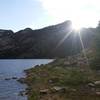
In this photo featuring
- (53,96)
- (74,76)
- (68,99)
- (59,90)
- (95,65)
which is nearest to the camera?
(68,99)

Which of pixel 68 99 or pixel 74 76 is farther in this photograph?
pixel 74 76

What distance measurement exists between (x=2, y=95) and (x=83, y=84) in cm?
1406

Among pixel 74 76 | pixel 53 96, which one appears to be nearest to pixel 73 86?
pixel 74 76

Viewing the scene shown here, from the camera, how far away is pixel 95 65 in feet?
201

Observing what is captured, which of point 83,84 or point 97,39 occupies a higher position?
point 97,39

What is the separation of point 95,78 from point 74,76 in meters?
4.09

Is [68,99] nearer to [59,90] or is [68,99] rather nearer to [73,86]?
[59,90]

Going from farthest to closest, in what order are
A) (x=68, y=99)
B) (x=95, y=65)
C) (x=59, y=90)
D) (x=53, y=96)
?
(x=95, y=65) → (x=59, y=90) → (x=53, y=96) → (x=68, y=99)

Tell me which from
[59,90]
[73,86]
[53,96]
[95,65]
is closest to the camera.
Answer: [53,96]

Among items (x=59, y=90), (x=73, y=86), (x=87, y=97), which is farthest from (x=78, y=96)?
(x=73, y=86)

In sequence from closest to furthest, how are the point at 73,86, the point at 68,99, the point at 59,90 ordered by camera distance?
the point at 68,99, the point at 59,90, the point at 73,86

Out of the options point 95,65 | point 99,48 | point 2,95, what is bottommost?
point 2,95

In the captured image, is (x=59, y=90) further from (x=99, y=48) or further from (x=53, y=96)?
(x=99, y=48)

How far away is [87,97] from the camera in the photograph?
119ft
